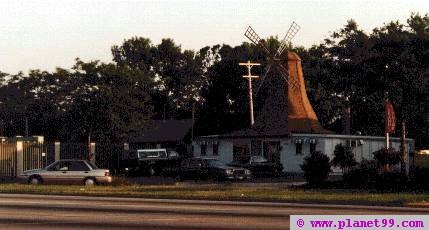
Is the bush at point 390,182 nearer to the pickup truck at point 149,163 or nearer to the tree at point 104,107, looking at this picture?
the pickup truck at point 149,163

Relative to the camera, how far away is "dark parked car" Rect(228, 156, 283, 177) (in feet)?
180

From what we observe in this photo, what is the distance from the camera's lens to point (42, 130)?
96250 mm

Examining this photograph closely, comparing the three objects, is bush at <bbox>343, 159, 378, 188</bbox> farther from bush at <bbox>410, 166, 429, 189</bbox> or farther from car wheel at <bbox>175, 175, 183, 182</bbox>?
car wheel at <bbox>175, 175, 183, 182</bbox>

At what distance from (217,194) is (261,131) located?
30.5m

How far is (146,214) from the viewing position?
24547mm

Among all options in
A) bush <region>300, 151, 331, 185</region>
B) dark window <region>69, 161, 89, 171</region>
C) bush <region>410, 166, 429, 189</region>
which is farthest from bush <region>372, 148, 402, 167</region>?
dark window <region>69, 161, 89, 171</region>

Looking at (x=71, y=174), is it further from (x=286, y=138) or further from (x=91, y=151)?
(x=286, y=138)

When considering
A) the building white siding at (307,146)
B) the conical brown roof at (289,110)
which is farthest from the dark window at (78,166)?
the conical brown roof at (289,110)

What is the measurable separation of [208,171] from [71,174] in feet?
25.6

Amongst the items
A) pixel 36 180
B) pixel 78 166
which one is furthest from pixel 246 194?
pixel 36 180

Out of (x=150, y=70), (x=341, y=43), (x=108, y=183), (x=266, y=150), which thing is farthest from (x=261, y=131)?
(x=150, y=70)

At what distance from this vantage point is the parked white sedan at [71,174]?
44.3 m

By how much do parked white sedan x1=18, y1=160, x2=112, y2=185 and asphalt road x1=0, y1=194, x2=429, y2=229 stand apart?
484 inches

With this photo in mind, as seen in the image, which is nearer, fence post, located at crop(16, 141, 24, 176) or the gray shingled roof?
fence post, located at crop(16, 141, 24, 176)
